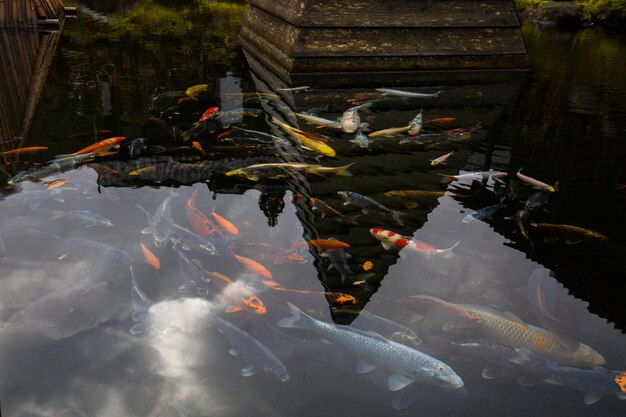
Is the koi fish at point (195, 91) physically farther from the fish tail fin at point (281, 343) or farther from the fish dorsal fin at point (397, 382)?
the fish dorsal fin at point (397, 382)

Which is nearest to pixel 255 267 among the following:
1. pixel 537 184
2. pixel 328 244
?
pixel 328 244

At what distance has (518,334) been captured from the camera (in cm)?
299

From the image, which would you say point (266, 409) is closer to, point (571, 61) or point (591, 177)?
point (591, 177)

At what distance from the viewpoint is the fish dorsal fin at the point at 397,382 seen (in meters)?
2.59

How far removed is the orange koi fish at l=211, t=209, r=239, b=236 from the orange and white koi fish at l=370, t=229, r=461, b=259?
115cm

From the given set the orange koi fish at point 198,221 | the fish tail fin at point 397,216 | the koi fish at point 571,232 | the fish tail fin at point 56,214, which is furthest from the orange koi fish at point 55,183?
the koi fish at point 571,232

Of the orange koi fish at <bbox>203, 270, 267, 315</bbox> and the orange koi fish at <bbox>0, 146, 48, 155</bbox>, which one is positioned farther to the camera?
the orange koi fish at <bbox>0, 146, 48, 155</bbox>

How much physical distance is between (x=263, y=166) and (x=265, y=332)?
2540 mm

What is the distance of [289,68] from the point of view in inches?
417

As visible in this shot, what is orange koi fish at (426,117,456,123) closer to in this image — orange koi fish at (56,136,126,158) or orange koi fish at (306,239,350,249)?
orange koi fish at (306,239,350,249)

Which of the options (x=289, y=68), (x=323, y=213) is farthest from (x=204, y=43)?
(x=323, y=213)

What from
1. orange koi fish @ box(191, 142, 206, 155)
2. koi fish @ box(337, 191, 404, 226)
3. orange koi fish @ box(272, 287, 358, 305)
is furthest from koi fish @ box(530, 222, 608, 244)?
orange koi fish @ box(191, 142, 206, 155)

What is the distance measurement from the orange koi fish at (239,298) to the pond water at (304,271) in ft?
0.04

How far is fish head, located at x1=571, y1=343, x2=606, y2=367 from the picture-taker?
2.81 metres
